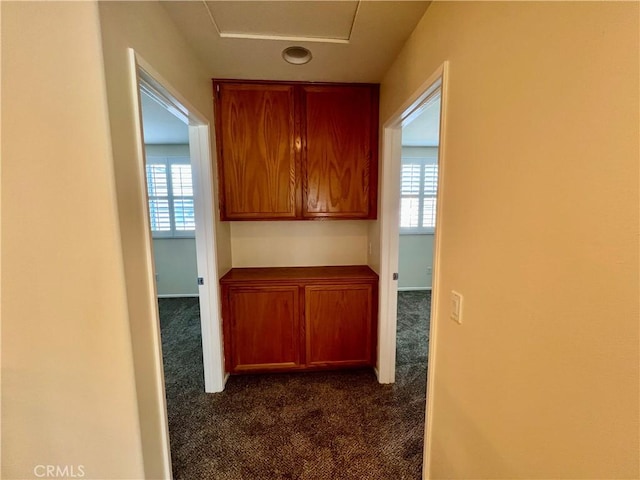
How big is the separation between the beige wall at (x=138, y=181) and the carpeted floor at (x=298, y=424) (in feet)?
1.49

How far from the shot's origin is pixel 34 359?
3.12 ft

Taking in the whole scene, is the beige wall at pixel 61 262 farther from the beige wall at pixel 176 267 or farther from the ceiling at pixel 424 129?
the beige wall at pixel 176 267

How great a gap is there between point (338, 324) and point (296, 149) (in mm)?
1493

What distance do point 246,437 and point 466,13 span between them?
2.42m

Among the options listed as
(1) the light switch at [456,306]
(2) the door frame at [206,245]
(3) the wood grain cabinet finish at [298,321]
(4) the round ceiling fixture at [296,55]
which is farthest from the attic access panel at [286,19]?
(3) the wood grain cabinet finish at [298,321]

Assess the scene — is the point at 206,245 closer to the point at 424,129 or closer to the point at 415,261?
the point at 424,129

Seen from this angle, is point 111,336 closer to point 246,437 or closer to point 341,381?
point 246,437

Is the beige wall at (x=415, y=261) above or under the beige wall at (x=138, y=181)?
under

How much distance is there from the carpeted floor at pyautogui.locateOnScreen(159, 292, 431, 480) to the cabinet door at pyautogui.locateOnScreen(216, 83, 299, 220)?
142 centimetres

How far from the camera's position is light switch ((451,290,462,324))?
1.04 meters

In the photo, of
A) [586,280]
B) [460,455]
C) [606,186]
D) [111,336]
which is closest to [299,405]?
[460,455]

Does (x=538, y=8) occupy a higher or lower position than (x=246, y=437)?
higher

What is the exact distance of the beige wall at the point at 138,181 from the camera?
909 millimetres

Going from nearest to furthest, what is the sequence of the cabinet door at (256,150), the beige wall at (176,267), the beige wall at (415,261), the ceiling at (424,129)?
the cabinet door at (256,150) → the ceiling at (424,129) → the beige wall at (176,267) → the beige wall at (415,261)
